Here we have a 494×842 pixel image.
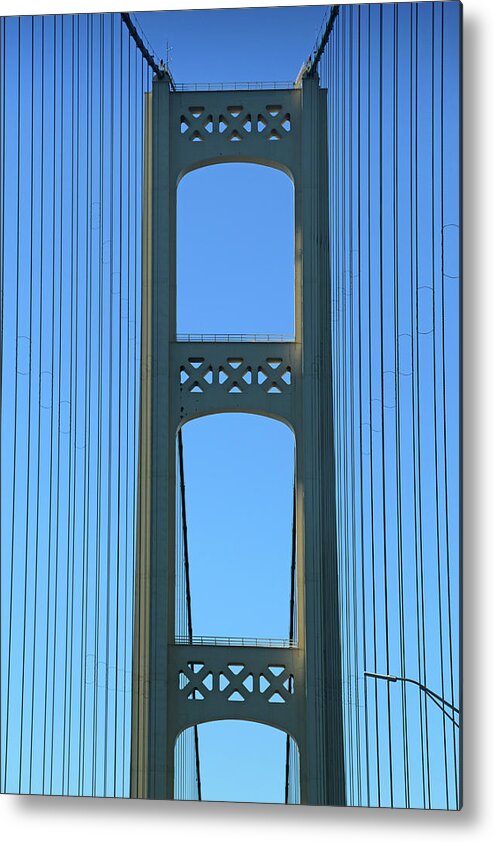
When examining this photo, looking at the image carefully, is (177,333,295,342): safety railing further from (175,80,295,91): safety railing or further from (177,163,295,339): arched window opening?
(175,80,295,91): safety railing

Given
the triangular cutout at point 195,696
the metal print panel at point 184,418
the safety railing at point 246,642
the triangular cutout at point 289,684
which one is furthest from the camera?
the triangular cutout at point 195,696

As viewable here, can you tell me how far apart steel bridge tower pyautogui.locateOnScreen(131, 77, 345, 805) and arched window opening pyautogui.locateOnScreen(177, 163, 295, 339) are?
0.06m

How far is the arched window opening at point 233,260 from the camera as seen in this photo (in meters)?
6.65

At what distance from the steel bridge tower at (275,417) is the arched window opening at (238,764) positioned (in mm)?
47

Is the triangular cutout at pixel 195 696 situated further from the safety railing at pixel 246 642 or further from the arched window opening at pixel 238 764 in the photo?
the safety railing at pixel 246 642

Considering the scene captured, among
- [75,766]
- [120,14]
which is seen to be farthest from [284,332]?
Result: [75,766]

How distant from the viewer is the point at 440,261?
600 centimetres

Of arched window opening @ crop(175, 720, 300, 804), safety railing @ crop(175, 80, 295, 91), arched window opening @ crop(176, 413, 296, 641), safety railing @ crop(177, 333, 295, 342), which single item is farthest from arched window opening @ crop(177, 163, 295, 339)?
arched window opening @ crop(175, 720, 300, 804)

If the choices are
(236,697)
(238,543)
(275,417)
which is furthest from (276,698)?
(275,417)

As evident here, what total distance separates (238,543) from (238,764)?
94 cm

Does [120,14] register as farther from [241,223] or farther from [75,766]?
[75,766]

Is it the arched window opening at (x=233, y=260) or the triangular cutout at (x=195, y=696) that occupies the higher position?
the arched window opening at (x=233, y=260)

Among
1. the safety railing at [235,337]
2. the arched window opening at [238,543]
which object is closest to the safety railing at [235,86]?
the safety railing at [235,337]

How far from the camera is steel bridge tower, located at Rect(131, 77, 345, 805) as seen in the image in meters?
6.33
